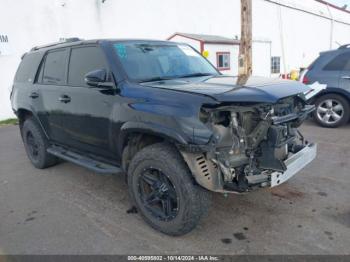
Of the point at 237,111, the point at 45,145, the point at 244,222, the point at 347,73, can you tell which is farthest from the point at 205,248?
the point at 347,73

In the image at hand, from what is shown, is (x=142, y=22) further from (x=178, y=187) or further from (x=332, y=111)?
(x=178, y=187)

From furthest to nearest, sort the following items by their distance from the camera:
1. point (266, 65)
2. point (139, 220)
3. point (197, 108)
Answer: point (266, 65)
point (139, 220)
point (197, 108)

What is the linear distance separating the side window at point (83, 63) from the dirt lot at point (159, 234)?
4.90 feet

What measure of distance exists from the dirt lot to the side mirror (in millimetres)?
1447

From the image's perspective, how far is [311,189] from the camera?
3.89 m

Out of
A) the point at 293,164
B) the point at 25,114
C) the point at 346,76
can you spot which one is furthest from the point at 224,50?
the point at 293,164

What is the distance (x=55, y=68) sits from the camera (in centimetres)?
435

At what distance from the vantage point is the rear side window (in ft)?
15.8

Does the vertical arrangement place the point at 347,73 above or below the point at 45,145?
above

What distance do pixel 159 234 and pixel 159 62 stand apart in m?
1.97

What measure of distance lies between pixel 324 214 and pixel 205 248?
4.62 ft

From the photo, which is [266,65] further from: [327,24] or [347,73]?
[327,24]

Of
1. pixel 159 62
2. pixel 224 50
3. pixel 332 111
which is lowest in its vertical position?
pixel 332 111

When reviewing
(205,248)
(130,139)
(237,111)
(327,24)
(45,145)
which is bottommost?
(205,248)
